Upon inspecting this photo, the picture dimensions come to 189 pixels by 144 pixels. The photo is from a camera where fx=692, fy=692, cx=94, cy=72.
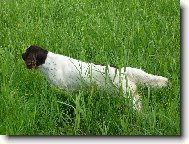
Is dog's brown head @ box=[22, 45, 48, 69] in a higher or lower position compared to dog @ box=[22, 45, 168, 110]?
higher

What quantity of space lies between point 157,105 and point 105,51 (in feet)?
0.96

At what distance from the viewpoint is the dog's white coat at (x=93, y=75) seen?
234 cm

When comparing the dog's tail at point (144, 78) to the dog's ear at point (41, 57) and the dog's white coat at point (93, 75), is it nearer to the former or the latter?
the dog's white coat at point (93, 75)

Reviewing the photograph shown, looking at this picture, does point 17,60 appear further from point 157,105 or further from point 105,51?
point 157,105

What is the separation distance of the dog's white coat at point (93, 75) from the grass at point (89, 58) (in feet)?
0.09

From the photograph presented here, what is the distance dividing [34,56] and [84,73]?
7.3 inches

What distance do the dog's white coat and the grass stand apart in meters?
0.03

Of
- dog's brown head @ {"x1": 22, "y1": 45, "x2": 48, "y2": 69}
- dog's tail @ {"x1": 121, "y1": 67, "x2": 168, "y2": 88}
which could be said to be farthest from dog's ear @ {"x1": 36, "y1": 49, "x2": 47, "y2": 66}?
dog's tail @ {"x1": 121, "y1": 67, "x2": 168, "y2": 88}

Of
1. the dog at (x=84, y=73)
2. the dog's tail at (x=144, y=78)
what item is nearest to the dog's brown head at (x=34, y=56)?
the dog at (x=84, y=73)

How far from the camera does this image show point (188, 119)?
7.34ft

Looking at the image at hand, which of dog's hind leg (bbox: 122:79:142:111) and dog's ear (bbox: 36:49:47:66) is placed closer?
dog's hind leg (bbox: 122:79:142:111)

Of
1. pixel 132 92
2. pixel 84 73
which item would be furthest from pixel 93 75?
pixel 132 92

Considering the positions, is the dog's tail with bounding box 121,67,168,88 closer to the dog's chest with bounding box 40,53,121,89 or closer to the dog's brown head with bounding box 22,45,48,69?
the dog's chest with bounding box 40,53,121,89

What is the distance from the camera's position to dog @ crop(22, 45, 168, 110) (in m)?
2.34
